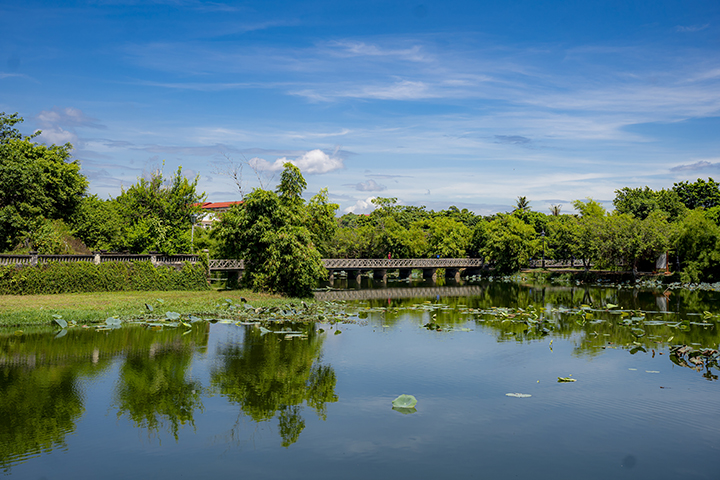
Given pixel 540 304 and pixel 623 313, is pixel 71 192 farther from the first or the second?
pixel 623 313

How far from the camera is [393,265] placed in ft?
236

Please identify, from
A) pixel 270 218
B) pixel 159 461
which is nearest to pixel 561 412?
pixel 159 461

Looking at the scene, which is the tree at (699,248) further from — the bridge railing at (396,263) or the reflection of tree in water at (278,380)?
the reflection of tree in water at (278,380)

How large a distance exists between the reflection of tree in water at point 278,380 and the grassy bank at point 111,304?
7.80 m

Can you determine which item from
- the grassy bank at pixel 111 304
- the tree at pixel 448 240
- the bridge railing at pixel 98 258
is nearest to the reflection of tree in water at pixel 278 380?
the grassy bank at pixel 111 304

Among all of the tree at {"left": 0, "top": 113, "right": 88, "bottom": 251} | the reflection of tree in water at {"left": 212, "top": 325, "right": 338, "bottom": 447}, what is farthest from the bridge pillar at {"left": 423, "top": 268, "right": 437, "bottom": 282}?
the reflection of tree in water at {"left": 212, "top": 325, "right": 338, "bottom": 447}

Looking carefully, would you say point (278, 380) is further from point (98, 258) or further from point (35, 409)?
point (98, 258)

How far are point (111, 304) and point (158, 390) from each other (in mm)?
15808

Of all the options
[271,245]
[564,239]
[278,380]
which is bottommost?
[278,380]

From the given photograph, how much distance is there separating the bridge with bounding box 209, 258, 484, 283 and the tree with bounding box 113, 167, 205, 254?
15.6ft

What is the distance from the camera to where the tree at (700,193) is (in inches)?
3509

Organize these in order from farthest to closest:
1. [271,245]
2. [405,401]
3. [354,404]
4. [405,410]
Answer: [271,245], [354,404], [405,401], [405,410]

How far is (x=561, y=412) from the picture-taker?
47.5 ft

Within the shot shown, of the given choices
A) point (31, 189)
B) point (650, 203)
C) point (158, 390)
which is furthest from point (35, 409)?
point (650, 203)
